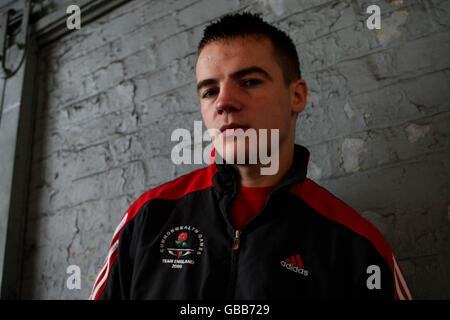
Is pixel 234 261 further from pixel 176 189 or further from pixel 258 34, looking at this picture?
pixel 258 34

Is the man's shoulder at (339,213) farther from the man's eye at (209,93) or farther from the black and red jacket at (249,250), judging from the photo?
the man's eye at (209,93)

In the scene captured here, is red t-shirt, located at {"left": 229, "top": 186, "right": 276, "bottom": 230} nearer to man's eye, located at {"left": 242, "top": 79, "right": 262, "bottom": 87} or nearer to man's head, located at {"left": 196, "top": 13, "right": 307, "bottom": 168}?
man's head, located at {"left": 196, "top": 13, "right": 307, "bottom": 168}

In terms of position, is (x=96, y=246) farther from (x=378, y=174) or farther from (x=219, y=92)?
(x=378, y=174)

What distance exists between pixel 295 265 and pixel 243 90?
45 centimetres

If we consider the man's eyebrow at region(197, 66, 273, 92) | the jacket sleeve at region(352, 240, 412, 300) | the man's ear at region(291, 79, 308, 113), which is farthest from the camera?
the man's ear at region(291, 79, 308, 113)

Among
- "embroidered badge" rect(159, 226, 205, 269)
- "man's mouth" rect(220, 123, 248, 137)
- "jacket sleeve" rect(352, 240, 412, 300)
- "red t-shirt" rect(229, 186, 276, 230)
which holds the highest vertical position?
"man's mouth" rect(220, 123, 248, 137)

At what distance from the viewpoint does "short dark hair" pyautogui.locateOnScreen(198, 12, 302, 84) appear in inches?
36.9

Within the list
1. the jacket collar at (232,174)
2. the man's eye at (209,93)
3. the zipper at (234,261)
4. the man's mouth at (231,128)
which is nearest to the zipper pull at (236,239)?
the zipper at (234,261)

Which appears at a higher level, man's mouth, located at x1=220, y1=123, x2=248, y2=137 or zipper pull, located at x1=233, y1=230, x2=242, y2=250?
man's mouth, located at x1=220, y1=123, x2=248, y2=137

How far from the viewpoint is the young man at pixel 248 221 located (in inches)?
29.9

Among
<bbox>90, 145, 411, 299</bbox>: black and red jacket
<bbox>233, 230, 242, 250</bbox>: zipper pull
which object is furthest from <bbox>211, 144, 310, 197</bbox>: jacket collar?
<bbox>233, 230, 242, 250</bbox>: zipper pull
